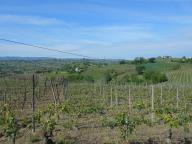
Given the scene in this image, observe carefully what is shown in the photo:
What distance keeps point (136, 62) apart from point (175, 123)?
7580cm

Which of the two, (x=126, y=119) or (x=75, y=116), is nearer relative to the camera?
(x=126, y=119)

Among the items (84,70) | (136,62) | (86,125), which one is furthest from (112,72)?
(86,125)

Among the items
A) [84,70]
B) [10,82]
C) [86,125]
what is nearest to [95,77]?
[84,70]

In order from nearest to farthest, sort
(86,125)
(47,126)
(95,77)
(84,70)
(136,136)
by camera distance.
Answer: (47,126)
(136,136)
(86,125)
(95,77)
(84,70)

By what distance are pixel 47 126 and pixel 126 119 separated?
2.39 meters

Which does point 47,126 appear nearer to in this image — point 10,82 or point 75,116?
point 75,116

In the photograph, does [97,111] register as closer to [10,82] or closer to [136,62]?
[10,82]

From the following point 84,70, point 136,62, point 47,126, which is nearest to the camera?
point 47,126

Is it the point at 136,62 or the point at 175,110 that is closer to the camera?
the point at 175,110

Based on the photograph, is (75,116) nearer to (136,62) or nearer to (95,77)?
(95,77)

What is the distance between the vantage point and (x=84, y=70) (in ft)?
230

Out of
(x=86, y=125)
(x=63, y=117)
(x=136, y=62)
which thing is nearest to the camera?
(x=86, y=125)

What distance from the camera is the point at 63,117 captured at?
19703 millimetres

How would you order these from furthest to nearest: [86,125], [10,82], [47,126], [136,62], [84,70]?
[136,62] → [84,70] → [10,82] → [86,125] → [47,126]
